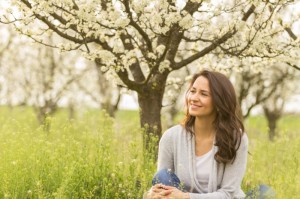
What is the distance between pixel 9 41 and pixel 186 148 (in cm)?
1209

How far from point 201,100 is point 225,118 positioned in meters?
0.28

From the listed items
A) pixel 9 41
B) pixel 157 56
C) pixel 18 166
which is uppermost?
pixel 9 41

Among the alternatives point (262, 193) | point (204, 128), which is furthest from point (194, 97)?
point (262, 193)

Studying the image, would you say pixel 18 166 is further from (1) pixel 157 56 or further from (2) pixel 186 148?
(1) pixel 157 56

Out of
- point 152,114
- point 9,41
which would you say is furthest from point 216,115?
point 9,41

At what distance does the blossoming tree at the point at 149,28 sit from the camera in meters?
6.10

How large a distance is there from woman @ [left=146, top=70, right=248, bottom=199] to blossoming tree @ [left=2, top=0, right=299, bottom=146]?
1249 millimetres

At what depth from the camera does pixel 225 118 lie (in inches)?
201

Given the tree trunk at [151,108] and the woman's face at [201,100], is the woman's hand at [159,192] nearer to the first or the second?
the woman's face at [201,100]

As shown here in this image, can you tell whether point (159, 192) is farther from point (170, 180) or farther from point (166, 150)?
point (166, 150)

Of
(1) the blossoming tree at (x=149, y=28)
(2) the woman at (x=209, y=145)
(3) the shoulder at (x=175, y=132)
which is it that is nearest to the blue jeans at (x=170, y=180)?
(2) the woman at (x=209, y=145)

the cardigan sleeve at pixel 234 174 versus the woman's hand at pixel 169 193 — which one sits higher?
the cardigan sleeve at pixel 234 174

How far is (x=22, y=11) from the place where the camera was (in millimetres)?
6520

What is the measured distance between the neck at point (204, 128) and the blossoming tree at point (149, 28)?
51.7 inches
